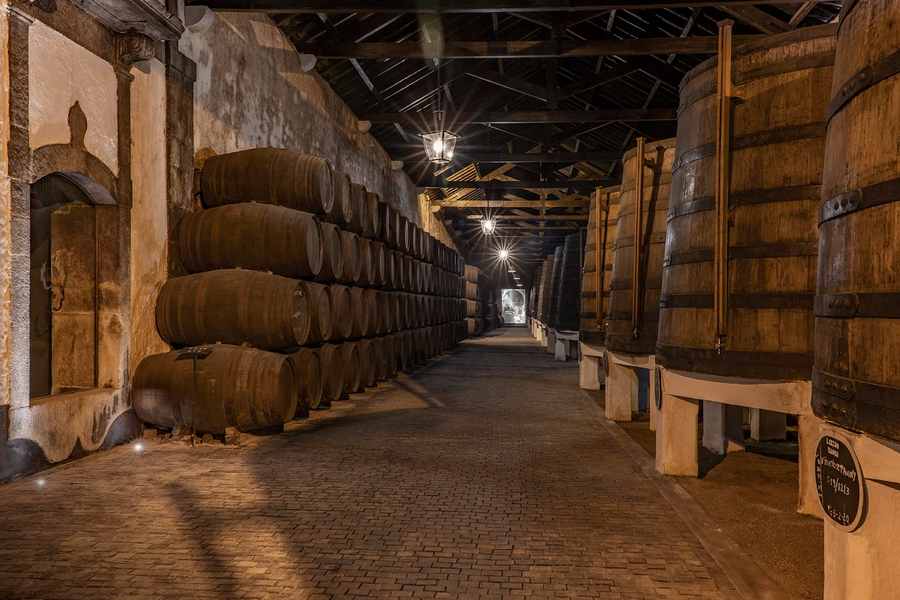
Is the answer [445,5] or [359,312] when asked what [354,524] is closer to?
[359,312]

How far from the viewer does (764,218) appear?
12.7 feet

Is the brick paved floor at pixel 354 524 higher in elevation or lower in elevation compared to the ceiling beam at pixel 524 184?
lower

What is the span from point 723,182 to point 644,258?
2.39 m

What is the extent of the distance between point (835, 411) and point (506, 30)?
1251 centimetres

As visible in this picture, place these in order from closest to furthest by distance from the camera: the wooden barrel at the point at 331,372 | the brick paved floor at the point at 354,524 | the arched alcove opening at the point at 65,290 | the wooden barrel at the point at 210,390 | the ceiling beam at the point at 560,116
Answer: the brick paved floor at the point at 354,524, the wooden barrel at the point at 210,390, the arched alcove opening at the point at 65,290, the wooden barrel at the point at 331,372, the ceiling beam at the point at 560,116

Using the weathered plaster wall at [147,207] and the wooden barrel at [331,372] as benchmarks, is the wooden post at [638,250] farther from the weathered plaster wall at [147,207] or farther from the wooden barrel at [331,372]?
the weathered plaster wall at [147,207]

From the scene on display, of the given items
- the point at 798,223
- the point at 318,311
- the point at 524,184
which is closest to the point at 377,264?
the point at 318,311

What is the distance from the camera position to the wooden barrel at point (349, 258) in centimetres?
854

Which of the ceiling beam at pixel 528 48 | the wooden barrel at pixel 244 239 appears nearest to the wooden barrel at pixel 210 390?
the wooden barrel at pixel 244 239

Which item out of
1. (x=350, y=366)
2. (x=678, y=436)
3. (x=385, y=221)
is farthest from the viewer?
(x=385, y=221)

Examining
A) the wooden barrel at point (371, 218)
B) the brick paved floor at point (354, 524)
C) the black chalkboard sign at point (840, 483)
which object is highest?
the wooden barrel at point (371, 218)

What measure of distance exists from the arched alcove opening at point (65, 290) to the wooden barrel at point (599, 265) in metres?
6.33

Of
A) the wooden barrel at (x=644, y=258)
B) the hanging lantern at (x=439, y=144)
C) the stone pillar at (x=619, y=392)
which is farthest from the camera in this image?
the hanging lantern at (x=439, y=144)

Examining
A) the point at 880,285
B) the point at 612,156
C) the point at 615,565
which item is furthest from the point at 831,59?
the point at 612,156
